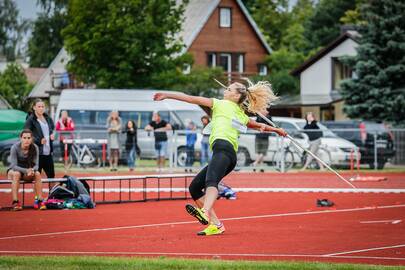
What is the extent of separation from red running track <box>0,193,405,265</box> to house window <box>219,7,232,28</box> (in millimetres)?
53338

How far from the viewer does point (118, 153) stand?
106 feet

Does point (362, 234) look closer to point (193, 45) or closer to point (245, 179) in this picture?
point (245, 179)

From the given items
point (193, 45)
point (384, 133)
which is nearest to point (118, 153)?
point (384, 133)

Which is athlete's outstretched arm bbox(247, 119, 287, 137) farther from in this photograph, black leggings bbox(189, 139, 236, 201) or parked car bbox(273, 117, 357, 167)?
parked car bbox(273, 117, 357, 167)

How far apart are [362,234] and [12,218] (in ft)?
19.0

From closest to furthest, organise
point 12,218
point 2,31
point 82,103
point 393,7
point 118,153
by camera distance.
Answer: point 12,218 < point 118,153 < point 82,103 < point 393,7 < point 2,31

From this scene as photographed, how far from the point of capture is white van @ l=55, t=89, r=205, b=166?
3712 cm

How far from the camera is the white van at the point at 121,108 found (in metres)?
37.1

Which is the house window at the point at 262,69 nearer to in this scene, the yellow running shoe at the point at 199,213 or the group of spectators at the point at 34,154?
the group of spectators at the point at 34,154

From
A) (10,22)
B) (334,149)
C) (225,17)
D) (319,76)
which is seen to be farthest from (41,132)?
(10,22)

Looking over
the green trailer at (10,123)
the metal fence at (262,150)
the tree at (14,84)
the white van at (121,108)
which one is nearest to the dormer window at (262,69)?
the tree at (14,84)

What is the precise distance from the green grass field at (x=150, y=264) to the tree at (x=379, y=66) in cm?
3401

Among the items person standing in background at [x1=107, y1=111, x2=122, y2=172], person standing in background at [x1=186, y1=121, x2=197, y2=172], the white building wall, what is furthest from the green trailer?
the white building wall

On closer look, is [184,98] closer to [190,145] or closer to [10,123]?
[190,145]
